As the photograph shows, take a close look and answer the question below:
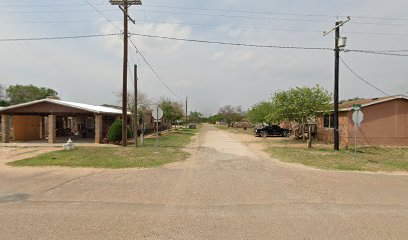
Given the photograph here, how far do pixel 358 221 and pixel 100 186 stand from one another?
6362 millimetres

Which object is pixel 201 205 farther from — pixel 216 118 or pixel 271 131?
pixel 216 118

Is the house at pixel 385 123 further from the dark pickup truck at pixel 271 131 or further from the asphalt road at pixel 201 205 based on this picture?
the dark pickup truck at pixel 271 131

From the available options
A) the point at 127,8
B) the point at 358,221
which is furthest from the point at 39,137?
the point at 358,221

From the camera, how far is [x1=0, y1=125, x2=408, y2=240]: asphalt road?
4938mm

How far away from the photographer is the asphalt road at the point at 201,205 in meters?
4.94

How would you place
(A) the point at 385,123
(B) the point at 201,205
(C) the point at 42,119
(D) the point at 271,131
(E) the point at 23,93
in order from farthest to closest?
1. (E) the point at 23,93
2. (D) the point at 271,131
3. (C) the point at 42,119
4. (A) the point at 385,123
5. (B) the point at 201,205

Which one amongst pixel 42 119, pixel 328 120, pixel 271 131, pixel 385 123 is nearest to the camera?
pixel 385 123

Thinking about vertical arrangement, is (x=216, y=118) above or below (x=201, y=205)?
above

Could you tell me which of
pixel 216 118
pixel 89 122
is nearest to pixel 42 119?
pixel 89 122

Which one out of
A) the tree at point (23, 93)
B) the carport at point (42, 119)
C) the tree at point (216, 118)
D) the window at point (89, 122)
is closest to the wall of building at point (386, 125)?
the carport at point (42, 119)

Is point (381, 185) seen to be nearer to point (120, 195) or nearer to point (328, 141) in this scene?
point (120, 195)

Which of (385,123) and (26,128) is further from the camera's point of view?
(26,128)

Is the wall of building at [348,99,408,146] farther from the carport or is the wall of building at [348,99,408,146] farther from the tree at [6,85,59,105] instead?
the tree at [6,85,59,105]

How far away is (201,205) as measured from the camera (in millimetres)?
6492
